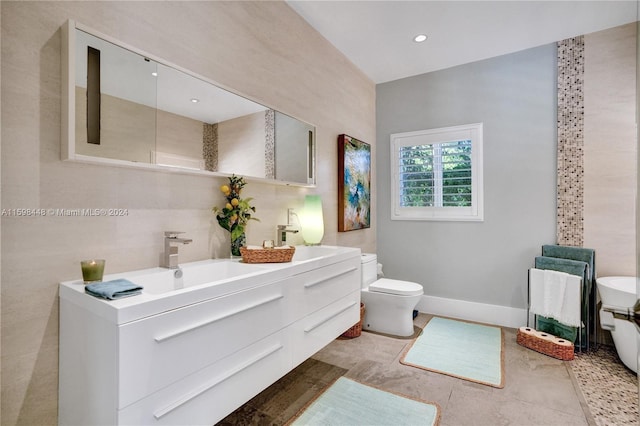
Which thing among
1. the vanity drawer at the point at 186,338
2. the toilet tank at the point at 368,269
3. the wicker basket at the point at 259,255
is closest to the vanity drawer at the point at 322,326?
the vanity drawer at the point at 186,338

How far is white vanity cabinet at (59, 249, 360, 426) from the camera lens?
0.94 metres

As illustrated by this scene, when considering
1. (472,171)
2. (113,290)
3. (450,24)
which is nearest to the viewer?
(113,290)

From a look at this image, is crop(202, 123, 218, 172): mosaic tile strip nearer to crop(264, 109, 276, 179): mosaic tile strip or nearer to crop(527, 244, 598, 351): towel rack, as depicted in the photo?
crop(264, 109, 276, 179): mosaic tile strip

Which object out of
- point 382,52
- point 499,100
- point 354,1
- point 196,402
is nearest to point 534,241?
point 499,100

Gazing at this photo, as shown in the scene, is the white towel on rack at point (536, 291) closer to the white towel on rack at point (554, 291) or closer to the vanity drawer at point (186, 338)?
the white towel on rack at point (554, 291)

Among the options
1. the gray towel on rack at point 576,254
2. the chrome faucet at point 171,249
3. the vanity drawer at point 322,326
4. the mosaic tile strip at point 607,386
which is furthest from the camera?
the gray towel on rack at point 576,254

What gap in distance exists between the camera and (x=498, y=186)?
3248 millimetres

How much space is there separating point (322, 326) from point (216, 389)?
0.81 meters

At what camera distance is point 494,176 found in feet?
10.7

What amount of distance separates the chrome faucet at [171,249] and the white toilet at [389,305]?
1983mm

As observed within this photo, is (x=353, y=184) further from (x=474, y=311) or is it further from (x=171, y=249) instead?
(x=171, y=249)

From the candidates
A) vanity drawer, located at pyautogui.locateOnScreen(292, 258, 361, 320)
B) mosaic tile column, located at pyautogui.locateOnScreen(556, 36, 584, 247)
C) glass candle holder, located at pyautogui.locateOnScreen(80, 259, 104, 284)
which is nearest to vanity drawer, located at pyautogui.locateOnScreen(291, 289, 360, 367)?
vanity drawer, located at pyautogui.locateOnScreen(292, 258, 361, 320)

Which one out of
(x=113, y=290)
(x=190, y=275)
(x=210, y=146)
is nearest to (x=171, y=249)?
(x=190, y=275)

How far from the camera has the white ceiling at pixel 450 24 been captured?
2.45m
